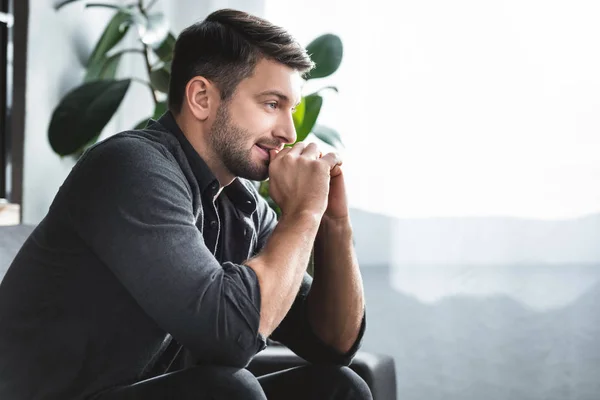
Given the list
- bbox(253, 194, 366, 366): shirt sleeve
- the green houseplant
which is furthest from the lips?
the green houseplant

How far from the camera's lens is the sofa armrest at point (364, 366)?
5.03ft

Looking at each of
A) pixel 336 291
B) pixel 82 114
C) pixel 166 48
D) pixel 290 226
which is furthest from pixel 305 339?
pixel 166 48

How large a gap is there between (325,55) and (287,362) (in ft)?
3.34

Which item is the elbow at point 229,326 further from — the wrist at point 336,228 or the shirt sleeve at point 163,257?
the wrist at point 336,228

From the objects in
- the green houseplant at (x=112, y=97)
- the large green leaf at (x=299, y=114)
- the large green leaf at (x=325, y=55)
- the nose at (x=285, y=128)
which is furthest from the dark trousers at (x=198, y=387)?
the large green leaf at (x=325, y=55)

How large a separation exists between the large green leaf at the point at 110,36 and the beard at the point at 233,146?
118cm

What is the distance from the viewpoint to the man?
1056mm

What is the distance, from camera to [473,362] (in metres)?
2.56

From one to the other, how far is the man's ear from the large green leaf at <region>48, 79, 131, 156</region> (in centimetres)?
101

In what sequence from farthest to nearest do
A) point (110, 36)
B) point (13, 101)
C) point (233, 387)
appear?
point (110, 36) < point (13, 101) < point (233, 387)

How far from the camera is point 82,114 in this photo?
7.57 ft

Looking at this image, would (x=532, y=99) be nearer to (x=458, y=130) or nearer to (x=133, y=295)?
(x=458, y=130)

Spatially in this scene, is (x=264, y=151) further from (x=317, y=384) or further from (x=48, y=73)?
(x=48, y=73)

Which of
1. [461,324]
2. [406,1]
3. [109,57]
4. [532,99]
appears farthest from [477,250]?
[109,57]
